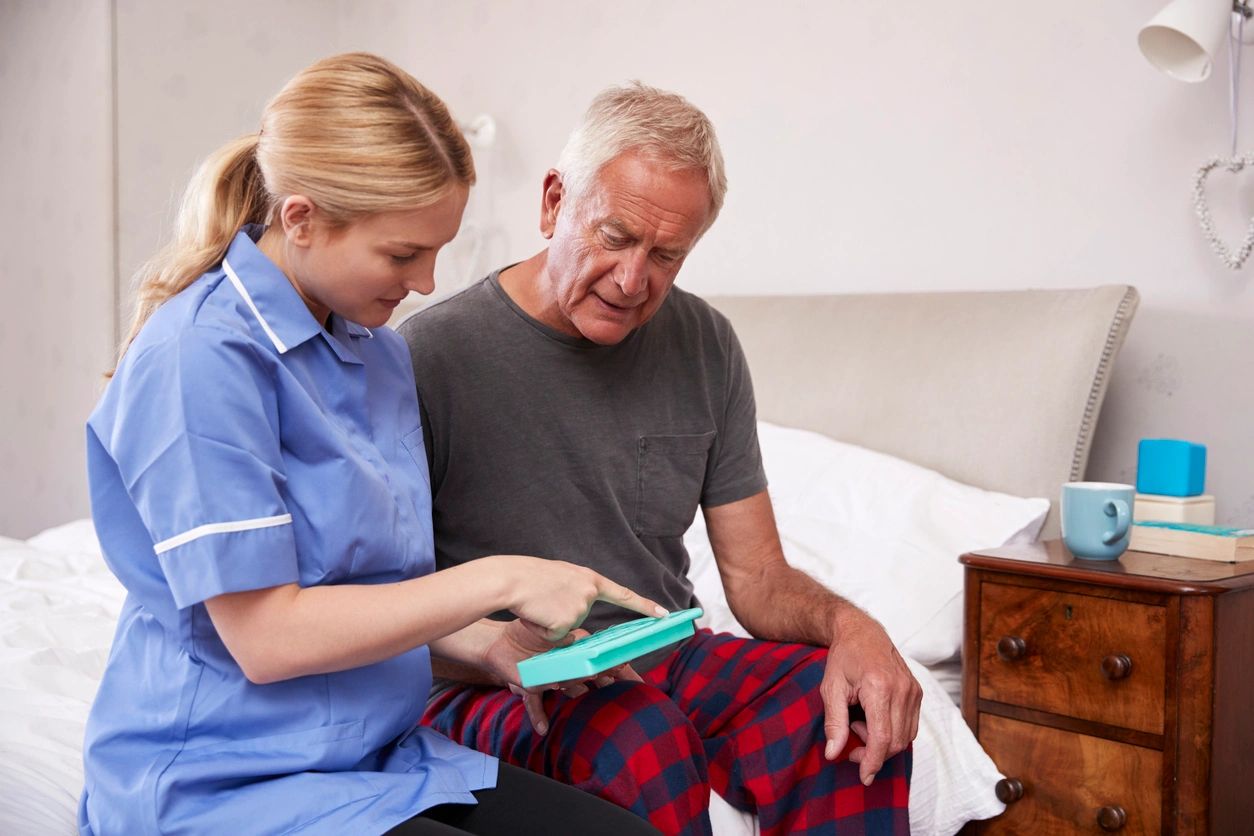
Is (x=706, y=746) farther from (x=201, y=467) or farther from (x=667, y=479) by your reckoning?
A: (x=201, y=467)

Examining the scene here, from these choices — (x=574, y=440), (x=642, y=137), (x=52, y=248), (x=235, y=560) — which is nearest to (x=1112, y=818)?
(x=574, y=440)

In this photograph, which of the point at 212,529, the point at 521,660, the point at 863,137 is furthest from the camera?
the point at 863,137

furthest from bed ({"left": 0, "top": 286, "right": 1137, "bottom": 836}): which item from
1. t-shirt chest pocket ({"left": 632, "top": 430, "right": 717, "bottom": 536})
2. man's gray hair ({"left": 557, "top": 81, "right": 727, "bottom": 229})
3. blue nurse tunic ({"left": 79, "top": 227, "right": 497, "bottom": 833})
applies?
man's gray hair ({"left": 557, "top": 81, "right": 727, "bottom": 229})

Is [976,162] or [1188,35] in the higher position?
[1188,35]

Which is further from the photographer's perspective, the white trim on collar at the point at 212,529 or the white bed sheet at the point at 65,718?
the white bed sheet at the point at 65,718

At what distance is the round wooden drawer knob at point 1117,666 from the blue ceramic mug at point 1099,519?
0.16 meters

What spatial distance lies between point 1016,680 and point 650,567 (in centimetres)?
53

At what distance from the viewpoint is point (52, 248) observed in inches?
138

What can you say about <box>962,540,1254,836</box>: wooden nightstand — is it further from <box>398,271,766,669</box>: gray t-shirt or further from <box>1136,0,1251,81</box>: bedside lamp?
<box>1136,0,1251,81</box>: bedside lamp

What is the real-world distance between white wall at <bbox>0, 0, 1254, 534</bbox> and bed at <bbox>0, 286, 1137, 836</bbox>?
176 millimetres

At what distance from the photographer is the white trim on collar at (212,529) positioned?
838 millimetres

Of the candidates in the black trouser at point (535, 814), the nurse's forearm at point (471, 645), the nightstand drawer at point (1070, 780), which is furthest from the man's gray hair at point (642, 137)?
the nightstand drawer at point (1070, 780)

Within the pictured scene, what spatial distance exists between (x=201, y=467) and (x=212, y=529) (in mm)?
46

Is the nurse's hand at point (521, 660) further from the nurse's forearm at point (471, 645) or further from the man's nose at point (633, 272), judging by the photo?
the man's nose at point (633, 272)
